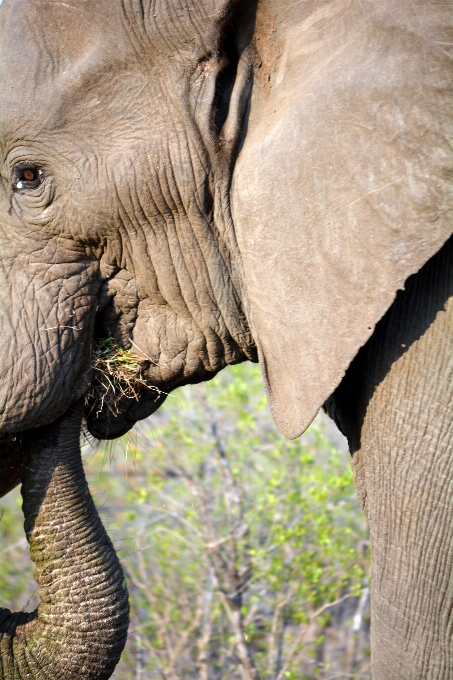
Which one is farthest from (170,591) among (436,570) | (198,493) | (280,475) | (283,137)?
(283,137)

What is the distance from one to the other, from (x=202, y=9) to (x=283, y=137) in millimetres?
395

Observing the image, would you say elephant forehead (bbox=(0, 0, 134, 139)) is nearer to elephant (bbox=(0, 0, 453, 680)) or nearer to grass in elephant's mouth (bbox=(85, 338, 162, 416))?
elephant (bbox=(0, 0, 453, 680))

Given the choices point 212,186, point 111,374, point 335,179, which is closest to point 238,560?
point 111,374

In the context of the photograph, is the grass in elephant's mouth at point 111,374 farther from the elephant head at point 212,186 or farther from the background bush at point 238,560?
the background bush at point 238,560

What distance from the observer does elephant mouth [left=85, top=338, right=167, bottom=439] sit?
2.32 metres

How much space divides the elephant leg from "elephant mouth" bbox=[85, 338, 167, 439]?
0.59 m

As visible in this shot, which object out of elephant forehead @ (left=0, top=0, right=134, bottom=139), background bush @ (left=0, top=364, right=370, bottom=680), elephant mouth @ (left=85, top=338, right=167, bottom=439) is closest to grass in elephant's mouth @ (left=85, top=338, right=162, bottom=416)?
elephant mouth @ (left=85, top=338, right=167, bottom=439)

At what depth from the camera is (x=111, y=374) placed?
2.32 meters

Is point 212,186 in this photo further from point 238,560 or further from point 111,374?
point 238,560

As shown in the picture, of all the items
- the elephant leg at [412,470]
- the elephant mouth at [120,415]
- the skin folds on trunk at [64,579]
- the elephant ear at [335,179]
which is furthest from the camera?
the elephant mouth at [120,415]

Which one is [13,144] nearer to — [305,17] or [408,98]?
[305,17]

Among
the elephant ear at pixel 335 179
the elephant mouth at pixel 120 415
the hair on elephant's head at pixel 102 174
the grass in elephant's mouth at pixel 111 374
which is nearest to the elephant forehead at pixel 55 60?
the hair on elephant's head at pixel 102 174

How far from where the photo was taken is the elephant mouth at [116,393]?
232 centimetres

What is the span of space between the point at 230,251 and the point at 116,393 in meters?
0.50
